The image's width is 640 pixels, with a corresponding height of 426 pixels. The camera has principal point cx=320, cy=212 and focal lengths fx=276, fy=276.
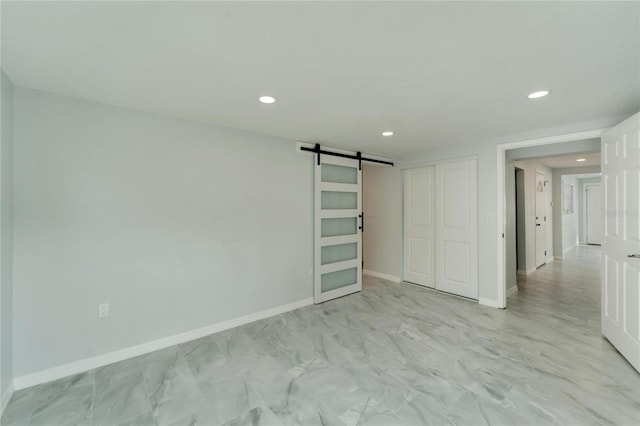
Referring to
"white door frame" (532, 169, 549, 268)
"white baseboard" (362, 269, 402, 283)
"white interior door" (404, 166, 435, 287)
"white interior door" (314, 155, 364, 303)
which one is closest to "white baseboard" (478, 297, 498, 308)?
"white interior door" (404, 166, 435, 287)

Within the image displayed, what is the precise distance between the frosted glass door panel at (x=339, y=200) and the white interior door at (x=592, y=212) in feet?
32.6

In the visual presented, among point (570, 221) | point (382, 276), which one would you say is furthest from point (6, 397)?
point (570, 221)

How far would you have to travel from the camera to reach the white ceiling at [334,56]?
137cm

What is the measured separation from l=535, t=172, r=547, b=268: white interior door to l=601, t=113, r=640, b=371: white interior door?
363 cm

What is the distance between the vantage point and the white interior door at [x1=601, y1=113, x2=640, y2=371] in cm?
231

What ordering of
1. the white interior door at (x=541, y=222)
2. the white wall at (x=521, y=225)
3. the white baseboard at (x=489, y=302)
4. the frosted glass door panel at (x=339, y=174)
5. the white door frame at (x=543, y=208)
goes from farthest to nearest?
the white interior door at (x=541, y=222), the white door frame at (x=543, y=208), the white wall at (x=521, y=225), the frosted glass door panel at (x=339, y=174), the white baseboard at (x=489, y=302)

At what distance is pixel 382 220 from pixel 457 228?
1480 millimetres

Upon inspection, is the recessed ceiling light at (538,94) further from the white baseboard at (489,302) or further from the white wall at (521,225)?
the white wall at (521,225)

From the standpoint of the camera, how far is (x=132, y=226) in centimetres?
264

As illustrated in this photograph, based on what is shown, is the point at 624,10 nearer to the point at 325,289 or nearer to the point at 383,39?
the point at 383,39

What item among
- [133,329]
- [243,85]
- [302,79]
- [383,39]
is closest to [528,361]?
[383,39]

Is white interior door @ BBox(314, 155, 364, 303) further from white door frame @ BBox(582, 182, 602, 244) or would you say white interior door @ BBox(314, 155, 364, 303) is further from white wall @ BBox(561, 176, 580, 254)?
white door frame @ BBox(582, 182, 602, 244)

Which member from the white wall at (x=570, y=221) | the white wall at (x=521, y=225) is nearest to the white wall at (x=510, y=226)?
the white wall at (x=521, y=225)

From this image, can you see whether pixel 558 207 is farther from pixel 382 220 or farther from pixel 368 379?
pixel 368 379
